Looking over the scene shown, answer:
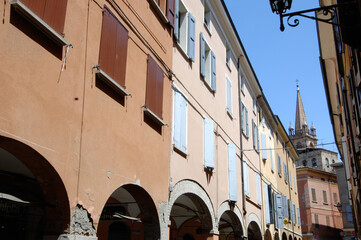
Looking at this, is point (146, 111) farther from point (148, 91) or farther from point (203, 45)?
point (203, 45)

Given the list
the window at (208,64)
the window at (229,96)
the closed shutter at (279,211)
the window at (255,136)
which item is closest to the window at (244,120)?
the window at (255,136)

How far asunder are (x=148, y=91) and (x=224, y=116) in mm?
6291

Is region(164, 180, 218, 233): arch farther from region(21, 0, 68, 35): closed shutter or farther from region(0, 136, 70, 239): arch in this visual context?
region(21, 0, 68, 35): closed shutter

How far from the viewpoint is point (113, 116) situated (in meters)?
6.93

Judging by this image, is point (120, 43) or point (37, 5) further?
point (120, 43)

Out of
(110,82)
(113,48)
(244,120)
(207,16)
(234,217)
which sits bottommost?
(234,217)

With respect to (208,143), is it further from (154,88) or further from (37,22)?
(37,22)

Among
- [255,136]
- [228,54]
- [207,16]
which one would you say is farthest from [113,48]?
[255,136]

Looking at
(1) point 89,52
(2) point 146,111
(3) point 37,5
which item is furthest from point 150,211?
(3) point 37,5

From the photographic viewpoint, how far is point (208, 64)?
1304 centimetres

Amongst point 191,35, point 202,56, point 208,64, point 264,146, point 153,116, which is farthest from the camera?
point 264,146

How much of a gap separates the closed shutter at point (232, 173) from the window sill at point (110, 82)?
720cm

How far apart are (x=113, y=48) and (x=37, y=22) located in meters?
2.10

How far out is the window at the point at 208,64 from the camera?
1237cm
